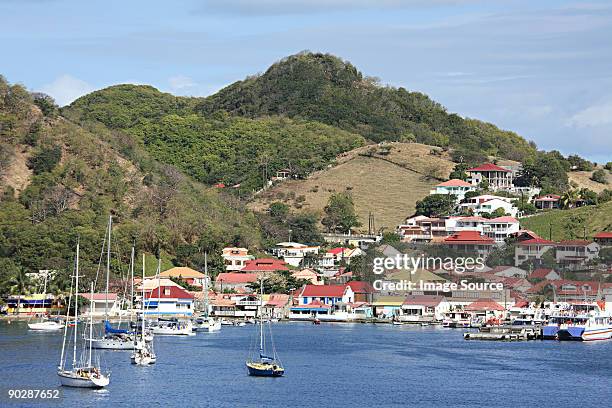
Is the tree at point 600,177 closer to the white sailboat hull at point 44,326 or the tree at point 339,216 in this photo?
the tree at point 339,216

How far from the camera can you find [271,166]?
164125 millimetres

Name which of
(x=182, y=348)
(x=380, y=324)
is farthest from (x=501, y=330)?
(x=182, y=348)

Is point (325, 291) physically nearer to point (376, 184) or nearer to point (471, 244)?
point (471, 244)

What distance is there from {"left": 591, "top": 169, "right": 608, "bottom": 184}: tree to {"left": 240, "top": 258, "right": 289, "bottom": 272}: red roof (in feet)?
189

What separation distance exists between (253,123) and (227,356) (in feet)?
408

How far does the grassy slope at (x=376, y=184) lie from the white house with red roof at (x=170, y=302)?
45866 mm

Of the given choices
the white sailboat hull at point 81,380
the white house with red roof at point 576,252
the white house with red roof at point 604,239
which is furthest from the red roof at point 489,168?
the white sailboat hull at point 81,380

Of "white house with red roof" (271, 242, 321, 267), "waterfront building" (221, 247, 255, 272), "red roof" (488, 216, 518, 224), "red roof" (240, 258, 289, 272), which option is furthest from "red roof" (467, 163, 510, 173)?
"red roof" (240, 258, 289, 272)

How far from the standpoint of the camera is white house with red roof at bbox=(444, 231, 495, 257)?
11735 centimetres

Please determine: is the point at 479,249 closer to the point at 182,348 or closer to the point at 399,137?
the point at 182,348

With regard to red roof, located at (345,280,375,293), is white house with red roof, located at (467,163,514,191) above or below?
above

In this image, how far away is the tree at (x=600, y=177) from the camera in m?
158

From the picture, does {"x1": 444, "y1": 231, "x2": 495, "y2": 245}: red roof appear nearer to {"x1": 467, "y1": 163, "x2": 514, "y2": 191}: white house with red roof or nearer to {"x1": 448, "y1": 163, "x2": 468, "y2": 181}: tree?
{"x1": 467, "y1": 163, "x2": 514, "y2": 191}: white house with red roof

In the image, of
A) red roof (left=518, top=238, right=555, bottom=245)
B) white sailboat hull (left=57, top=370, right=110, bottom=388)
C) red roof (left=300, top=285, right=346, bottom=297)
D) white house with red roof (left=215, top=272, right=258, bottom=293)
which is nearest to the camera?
white sailboat hull (left=57, top=370, right=110, bottom=388)
